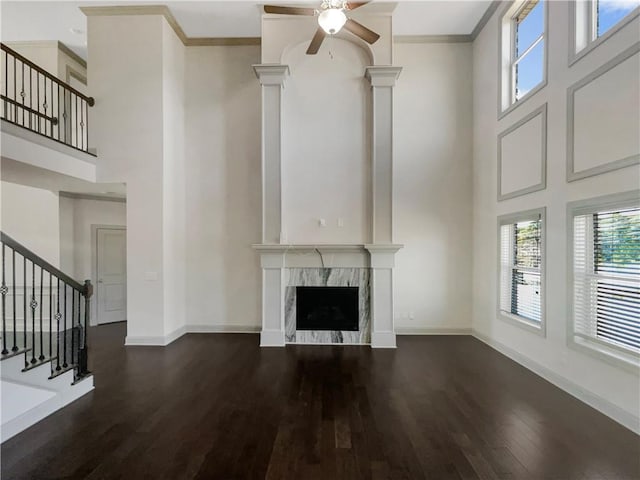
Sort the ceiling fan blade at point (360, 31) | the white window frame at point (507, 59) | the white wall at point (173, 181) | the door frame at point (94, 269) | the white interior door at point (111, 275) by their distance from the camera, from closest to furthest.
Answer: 1. the ceiling fan blade at point (360, 31)
2. the white window frame at point (507, 59)
3. the white wall at point (173, 181)
4. the door frame at point (94, 269)
5. the white interior door at point (111, 275)

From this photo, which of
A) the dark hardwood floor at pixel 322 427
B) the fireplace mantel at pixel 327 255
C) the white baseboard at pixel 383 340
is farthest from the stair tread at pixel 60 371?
the white baseboard at pixel 383 340

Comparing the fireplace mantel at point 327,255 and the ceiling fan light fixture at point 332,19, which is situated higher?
the ceiling fan light fixture at point 332,19

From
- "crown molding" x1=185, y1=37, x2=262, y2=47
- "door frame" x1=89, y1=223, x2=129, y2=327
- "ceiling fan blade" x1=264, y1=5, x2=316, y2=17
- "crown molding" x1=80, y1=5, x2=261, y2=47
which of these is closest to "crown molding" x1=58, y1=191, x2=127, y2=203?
"door frame" x1=89, y1=223, x2=129, y2=327

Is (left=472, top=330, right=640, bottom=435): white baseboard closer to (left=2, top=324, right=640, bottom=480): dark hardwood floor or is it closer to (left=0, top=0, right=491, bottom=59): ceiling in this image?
(left=2, top=324, right=640, bottom=480): dark hardwood floor

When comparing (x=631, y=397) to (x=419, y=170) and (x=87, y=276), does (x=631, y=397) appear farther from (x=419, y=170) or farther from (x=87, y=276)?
(x=87, y=276)

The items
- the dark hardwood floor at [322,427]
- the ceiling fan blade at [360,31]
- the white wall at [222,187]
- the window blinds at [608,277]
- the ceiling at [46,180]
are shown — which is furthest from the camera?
the white wall at [222,187]

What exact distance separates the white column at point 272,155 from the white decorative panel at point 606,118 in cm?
362

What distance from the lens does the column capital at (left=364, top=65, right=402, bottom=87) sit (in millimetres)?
4625

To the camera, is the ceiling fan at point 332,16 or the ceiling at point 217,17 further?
the ceiling at point 217,17

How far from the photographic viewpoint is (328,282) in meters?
4.88

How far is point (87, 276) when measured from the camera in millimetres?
5984

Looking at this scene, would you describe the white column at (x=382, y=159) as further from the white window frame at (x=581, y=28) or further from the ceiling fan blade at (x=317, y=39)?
the white window frame at (x=581, y=28)

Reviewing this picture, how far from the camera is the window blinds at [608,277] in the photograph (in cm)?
261

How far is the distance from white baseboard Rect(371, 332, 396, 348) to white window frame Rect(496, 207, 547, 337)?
1.60 metres
